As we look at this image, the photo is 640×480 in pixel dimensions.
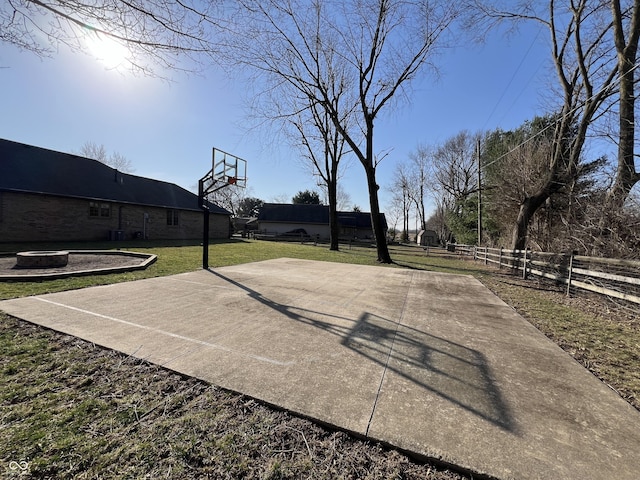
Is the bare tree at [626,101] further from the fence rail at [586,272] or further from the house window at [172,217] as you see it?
the house window at [172,217]

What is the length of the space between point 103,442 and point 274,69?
15.0 meters

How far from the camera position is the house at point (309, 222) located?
136 feet

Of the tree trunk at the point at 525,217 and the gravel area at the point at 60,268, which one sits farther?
the tree trunk at the point at 525,217

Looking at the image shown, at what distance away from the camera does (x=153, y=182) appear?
2494 centimetres

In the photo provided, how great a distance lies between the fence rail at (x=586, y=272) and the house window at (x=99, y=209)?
24.2 meters

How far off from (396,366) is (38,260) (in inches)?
408

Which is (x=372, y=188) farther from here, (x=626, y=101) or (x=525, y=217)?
(x=626, y=101)

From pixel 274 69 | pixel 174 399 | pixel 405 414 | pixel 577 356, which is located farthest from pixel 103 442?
pixel 274 69

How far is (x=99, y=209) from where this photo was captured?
1825cm

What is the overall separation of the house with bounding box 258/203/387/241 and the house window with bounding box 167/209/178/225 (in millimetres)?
17615

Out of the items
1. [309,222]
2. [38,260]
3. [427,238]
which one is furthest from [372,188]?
[427,238]

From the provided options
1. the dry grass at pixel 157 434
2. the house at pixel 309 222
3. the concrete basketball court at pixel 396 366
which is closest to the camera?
the dry grass at pixel 157 434

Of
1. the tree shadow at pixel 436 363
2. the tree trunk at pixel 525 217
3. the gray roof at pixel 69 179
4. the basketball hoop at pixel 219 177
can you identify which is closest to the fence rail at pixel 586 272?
the tree trunk at pixel 525 217

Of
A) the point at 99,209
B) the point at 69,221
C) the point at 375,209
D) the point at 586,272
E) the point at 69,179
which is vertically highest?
the point at 69,179
